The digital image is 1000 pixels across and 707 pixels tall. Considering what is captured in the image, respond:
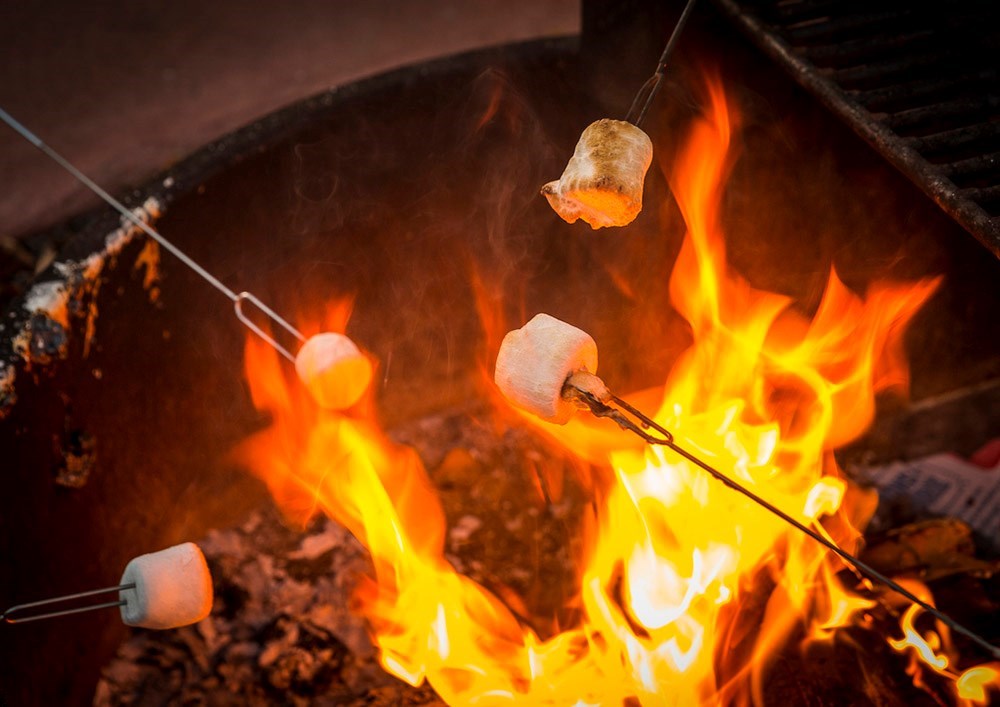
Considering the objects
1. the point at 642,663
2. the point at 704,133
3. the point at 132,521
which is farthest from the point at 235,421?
the point at 704,133

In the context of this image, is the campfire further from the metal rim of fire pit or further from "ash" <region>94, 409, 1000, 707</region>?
the metal rim of fire pit

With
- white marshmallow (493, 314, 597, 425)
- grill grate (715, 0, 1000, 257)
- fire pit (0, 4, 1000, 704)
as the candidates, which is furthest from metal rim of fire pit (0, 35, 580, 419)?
white marshmallow (493, 314, 597, 425)

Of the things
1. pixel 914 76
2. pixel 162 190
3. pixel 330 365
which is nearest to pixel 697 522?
pixel 330 365

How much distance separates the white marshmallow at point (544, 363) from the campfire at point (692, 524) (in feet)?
2.75

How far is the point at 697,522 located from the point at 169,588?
1460 mm

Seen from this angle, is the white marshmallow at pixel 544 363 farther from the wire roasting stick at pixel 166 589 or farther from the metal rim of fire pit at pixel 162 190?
the metal rim of fire pit at pixel 162 190

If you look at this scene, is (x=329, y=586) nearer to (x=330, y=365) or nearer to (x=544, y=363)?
(x=330, y=365)

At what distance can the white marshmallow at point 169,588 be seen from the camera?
186cm

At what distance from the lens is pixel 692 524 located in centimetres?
244

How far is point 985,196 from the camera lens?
1.70m

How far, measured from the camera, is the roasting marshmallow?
1.67 metres

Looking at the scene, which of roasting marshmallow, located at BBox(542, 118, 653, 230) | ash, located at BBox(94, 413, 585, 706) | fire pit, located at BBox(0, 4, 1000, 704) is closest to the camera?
roasting marshmallow, located at BBox(542, 118, 653, 230)

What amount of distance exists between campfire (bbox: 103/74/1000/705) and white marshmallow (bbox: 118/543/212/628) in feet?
2.34

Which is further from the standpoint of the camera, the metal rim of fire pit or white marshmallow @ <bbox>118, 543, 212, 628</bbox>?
the metal rim of fire pit
